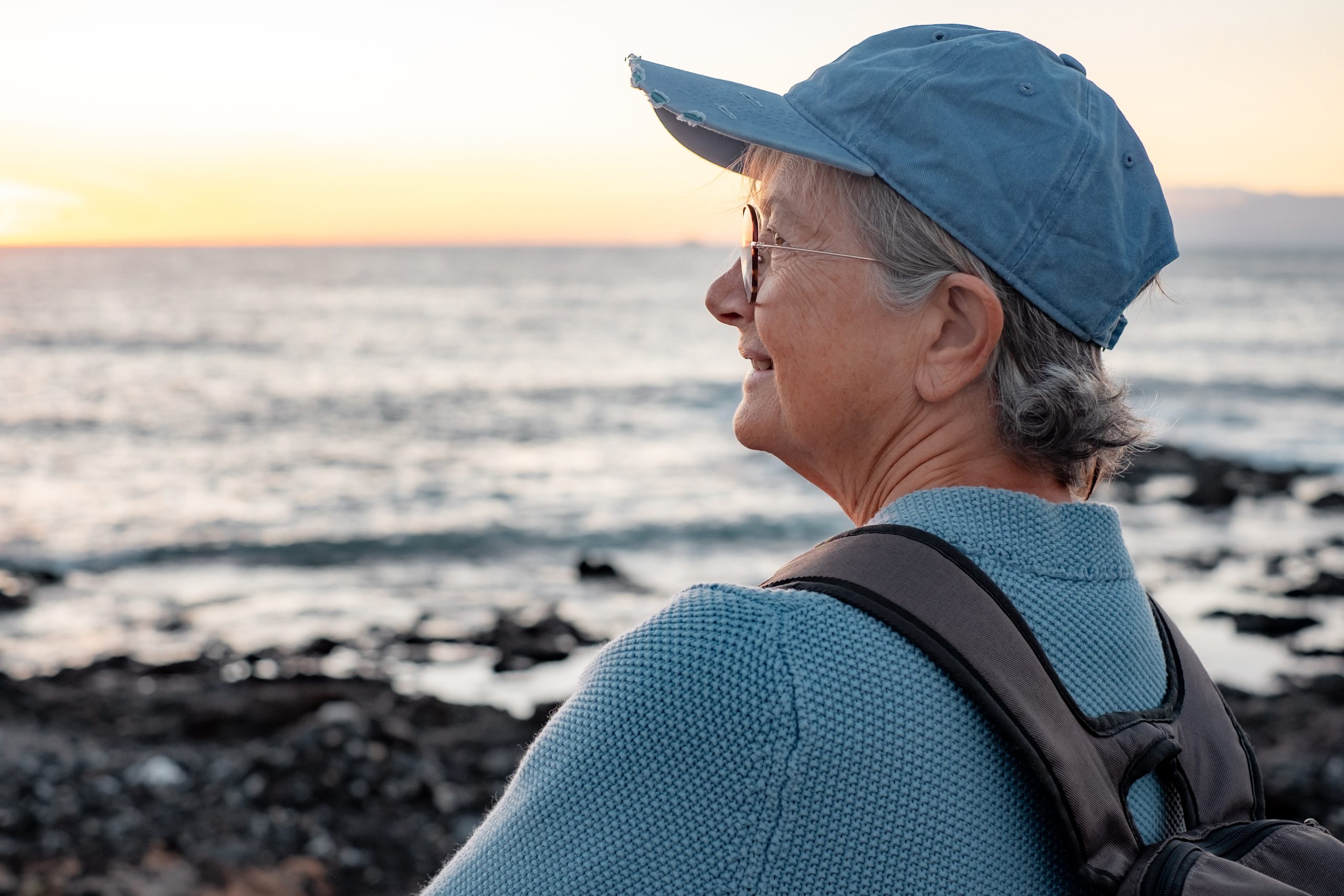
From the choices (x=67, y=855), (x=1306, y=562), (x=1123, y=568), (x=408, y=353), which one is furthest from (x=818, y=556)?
(x=408, y=353)

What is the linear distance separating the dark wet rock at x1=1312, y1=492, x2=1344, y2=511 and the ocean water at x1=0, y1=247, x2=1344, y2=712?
0.18 meters

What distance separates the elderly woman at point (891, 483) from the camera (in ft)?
3.55

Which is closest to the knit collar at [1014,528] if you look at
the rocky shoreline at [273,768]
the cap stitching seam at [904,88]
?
the cap stitching seam at [904,88]

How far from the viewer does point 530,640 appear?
9.78m

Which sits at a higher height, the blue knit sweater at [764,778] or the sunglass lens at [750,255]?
the sunglass lens at [750,255]

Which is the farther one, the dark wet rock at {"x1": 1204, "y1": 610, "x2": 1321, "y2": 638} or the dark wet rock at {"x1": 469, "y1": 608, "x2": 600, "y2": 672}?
the dark wet rock at {"x1": 1204, "y1": 610, "x2": 1321, "y2": 638}

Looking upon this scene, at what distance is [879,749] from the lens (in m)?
1.10

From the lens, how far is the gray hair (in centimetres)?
151

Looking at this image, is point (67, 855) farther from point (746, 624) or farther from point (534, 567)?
point (534, 567)

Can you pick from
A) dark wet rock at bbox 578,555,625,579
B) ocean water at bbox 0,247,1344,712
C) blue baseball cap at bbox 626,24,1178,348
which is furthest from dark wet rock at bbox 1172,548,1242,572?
blue baseball cap at bbox 626,24,1178,348

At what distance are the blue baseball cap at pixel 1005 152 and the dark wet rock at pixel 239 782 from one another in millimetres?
4954

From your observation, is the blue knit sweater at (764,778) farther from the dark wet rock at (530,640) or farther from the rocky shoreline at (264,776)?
the dark wet rock at (530,640)

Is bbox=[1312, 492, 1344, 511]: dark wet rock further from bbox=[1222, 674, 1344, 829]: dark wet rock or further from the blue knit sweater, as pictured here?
the blue knit sweater

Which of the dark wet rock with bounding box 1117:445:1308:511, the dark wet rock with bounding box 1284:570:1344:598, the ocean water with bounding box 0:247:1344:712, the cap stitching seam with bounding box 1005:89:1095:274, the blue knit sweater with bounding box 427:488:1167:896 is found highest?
the cap stitching seam with bounding box 1005:89:1095:274
